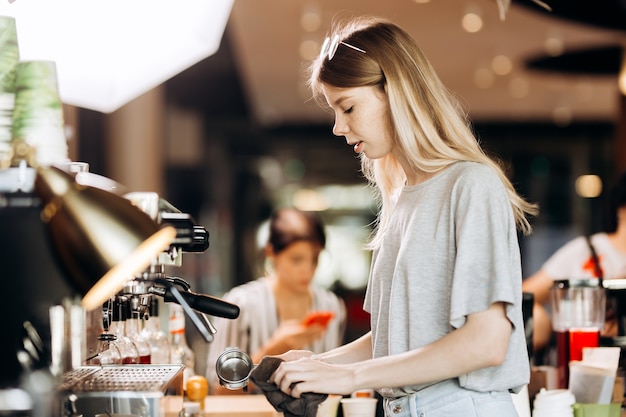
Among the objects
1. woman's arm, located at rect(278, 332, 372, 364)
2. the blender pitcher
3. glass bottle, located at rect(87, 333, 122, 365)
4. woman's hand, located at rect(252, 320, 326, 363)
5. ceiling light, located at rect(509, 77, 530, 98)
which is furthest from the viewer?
ceiling light, located at rect(509, 77, 530, 98)

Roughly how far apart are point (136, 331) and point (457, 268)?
88 cm

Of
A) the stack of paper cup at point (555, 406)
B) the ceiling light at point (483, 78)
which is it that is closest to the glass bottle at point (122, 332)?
the stack of paper cup at point (555, 406)

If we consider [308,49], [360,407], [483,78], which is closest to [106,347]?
[360,407]

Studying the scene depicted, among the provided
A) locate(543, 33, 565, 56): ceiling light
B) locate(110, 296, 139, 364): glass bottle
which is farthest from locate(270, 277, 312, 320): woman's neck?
locate(543, 33, 565, 56): ceiling light

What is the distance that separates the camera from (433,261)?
1.71 metres

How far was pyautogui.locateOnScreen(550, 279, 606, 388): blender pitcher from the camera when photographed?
2.46 meters

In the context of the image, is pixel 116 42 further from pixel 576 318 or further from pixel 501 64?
pixel 501 64

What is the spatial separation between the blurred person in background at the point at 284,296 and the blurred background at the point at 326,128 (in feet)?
10.5

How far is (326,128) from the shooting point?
12.1 meters

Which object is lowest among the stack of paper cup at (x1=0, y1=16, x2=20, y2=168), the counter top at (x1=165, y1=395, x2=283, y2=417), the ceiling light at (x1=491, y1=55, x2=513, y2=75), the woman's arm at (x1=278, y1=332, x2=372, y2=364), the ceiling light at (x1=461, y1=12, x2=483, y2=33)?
the counter top at (x1=165, y1=395, x2=283, y2=417)

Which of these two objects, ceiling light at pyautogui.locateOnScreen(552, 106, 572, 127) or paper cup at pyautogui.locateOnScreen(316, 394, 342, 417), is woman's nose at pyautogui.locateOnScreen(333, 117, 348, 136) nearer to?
paper cup at pyautogui.locateOnScreen(316, 394, 342, 417)

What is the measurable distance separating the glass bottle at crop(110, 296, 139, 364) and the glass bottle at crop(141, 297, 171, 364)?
28 centimetres

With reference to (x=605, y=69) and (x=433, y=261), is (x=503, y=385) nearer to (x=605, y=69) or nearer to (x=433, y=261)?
(x=433, y=261)

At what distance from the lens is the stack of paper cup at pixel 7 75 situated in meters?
1.51
